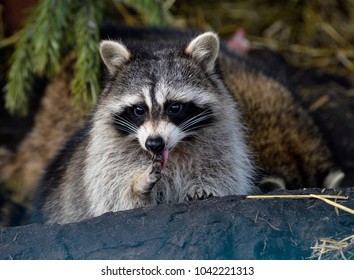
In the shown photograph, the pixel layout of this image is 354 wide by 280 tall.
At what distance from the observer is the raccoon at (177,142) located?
481 cm

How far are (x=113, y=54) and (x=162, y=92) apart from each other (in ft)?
1.87

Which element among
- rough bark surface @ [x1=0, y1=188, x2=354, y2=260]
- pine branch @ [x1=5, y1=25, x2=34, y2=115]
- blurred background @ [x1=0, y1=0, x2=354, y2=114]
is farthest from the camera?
blurred background @ [x1=0, y1=0, x2=354, y2=114]

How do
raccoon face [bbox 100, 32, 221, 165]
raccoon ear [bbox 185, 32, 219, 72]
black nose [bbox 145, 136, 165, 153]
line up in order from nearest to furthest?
1. black nose [bbox 145, 136, 165, 153]
2. raccoon face [bbox 100, 32, 221, 165]
3. raccoon ear [bbox 185, 32, 219, 72]

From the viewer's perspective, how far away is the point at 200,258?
4.25 m

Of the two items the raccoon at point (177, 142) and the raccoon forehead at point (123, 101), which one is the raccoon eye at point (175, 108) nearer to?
the raccoon at point (177, 142)

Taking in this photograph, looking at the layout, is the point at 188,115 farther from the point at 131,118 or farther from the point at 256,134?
the point at 256,134

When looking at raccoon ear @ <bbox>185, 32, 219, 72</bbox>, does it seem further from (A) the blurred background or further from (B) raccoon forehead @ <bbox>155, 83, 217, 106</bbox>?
(A) the blurred background

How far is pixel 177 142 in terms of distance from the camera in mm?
4703

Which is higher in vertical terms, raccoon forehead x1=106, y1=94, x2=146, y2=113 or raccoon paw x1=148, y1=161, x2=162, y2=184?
raccoon forehead x1=106, y1=94, x2=146, y2=113

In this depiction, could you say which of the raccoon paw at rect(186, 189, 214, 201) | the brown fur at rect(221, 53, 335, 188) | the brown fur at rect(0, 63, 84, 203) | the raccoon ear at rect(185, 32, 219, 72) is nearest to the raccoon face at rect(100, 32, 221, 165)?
the raccoon ear at rect(185, 32, 219, 72)

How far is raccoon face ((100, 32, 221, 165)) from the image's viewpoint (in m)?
4.61

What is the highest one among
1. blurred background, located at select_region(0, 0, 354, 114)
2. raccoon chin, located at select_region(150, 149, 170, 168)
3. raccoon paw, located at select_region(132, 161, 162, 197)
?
raccoon chin, located at select_region(150, 149, 170, 168)
